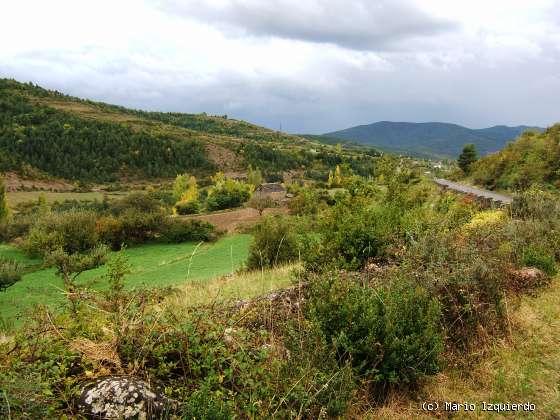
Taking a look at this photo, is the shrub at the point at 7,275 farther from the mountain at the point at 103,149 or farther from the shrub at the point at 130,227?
the mountain at the point at 103,149

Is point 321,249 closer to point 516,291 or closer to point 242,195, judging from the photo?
point 516,291

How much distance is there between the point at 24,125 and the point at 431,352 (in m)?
128

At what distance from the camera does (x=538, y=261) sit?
26.4 feet

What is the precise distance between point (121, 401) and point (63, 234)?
26.9 meters

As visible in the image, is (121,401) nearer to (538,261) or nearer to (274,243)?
(538,261)

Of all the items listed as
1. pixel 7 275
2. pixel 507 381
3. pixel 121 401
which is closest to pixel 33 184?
pixel 7 275

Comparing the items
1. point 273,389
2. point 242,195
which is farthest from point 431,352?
point 242,195

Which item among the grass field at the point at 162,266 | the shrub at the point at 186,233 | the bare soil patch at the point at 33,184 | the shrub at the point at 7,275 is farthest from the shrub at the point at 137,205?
the bare soil patch at the point at 33,184

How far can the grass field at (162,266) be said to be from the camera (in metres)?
17.4

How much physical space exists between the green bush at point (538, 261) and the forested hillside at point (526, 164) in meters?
16.3

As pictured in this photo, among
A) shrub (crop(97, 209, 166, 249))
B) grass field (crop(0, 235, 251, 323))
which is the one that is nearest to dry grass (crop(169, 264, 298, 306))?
grass field (crop(0, 235, 251, 323))

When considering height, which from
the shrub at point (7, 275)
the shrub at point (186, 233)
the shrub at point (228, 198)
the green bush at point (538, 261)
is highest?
the green bush at point (538, 261)

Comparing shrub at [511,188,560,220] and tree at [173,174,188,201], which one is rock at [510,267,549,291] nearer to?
shrub at [511,188,560,220]

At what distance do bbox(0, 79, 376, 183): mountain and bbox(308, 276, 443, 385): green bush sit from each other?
105380 millimetres
